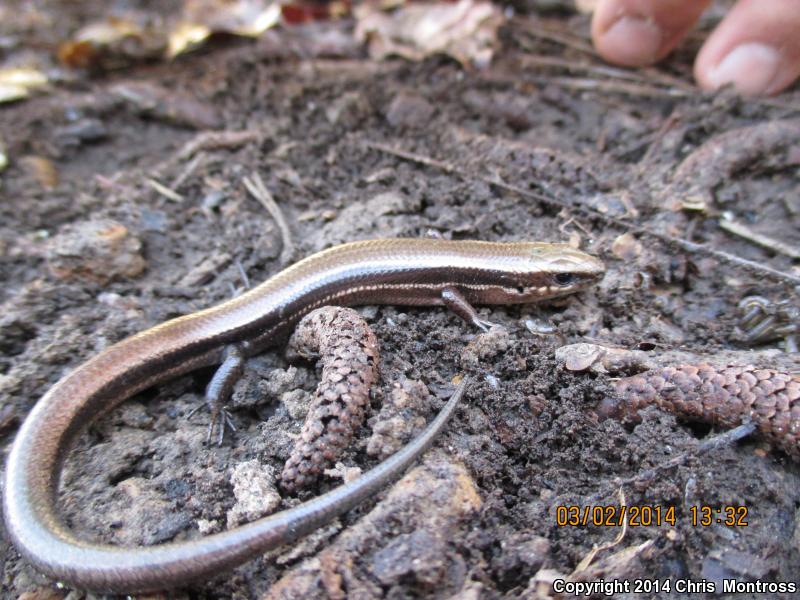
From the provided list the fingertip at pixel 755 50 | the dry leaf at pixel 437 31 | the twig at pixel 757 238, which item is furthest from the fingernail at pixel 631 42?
the twig at pixel 757 238

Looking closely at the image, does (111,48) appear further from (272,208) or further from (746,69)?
(746,69)

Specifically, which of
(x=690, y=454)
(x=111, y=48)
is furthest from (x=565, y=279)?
(x=111, y=48)

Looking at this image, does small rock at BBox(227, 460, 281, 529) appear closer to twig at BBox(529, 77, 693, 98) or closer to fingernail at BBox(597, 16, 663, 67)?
twig at BBox(529, 77, 693, 98)

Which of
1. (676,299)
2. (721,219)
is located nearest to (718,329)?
(676,299)

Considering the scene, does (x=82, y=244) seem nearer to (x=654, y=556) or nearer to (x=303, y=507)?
(x=303, y=507)

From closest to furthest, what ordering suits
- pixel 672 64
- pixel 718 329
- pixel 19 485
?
pixel 19 485
pixel 718 329
pixel 672 64
